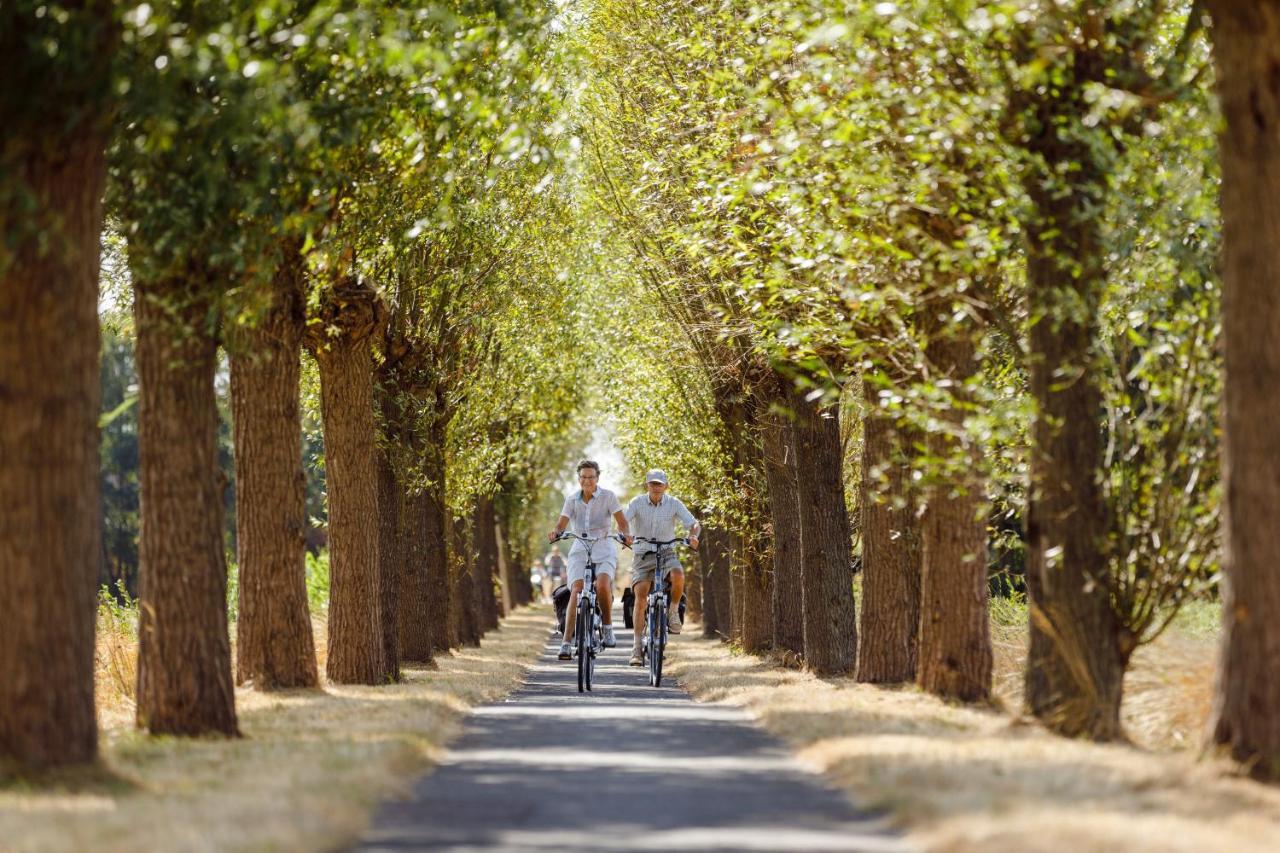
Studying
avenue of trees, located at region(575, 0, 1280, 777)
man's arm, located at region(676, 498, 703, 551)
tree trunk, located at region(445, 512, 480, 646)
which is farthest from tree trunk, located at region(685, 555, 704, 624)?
avenue of trees, located at region(575, 0, 1280, 777)

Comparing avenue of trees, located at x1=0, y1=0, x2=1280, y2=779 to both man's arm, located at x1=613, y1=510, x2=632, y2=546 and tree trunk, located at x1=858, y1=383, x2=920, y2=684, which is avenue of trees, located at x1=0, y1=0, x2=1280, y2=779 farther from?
man's arm, located at x1=613, y1=510, x2=632, y2=546

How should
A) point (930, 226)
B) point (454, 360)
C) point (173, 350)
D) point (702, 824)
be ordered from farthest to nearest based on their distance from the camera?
point (454, 360) < point (930, 226) < point (173, 350) < point (702, 824)

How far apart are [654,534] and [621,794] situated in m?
12.4

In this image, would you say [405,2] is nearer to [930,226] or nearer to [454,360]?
[930,226]

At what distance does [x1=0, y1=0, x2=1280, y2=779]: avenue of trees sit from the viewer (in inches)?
402

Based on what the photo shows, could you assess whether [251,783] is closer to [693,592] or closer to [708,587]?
[708,587]

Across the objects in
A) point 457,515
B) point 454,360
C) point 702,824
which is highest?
point 454,360

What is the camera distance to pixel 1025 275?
1407cm

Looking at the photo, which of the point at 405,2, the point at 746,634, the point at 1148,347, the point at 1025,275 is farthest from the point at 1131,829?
the point at 746,634

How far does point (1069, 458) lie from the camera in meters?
12.7

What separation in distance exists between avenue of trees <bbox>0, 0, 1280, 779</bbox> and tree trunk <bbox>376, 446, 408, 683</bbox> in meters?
0.13

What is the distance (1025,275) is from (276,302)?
6.71 m

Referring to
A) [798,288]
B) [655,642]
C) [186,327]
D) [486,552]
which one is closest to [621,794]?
[186,327]

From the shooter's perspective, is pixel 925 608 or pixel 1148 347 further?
pixel 925 608
